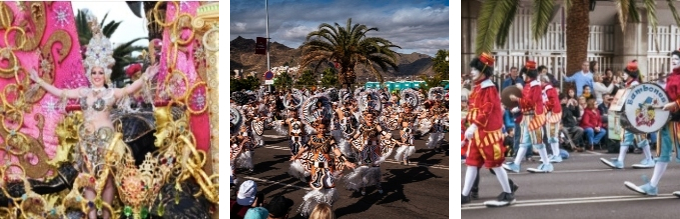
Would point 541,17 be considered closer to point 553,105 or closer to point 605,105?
point 553,105

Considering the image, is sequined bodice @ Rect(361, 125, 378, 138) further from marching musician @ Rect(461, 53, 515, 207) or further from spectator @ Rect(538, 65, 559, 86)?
spectator @ Rect(538, 65, 559, 86)

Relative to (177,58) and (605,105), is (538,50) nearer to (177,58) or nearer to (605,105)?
(605,105)

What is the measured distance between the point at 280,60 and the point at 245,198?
4.73 ft

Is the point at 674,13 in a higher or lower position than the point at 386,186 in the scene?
higher

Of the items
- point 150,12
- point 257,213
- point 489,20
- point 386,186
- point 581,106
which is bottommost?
point 257,213

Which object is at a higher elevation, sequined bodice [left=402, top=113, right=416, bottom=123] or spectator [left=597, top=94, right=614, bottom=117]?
spectator [left=597, top=94, right=614, bottom=117]

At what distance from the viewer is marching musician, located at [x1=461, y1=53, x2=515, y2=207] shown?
667 cm

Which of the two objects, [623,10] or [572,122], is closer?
[623,10]

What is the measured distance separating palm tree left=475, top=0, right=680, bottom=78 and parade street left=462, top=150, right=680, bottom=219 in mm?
1006

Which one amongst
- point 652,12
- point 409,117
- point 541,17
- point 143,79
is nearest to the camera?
point 541,17

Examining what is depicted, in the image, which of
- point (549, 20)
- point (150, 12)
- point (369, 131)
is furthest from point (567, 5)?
point (150, 12)

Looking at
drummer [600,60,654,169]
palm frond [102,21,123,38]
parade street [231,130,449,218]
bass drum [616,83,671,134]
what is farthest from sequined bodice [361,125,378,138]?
palm frond [102,21,123,38]

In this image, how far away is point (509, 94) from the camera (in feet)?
22.0

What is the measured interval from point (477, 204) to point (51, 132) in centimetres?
436
